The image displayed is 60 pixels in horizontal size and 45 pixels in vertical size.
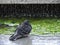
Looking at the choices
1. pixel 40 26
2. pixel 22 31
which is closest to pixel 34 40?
pixel 22 31

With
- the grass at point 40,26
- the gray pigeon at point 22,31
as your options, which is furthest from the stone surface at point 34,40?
the grass at point 40,26

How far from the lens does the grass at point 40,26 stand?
7.31 meters

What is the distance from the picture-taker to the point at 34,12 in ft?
33.1

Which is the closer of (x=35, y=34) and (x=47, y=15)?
(x=35, y=34)

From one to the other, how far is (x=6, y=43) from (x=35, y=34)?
1.12 meters

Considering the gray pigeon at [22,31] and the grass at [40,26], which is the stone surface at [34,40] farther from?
the grass at [40,26]

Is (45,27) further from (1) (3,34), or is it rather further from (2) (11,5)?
(2) (11,5)

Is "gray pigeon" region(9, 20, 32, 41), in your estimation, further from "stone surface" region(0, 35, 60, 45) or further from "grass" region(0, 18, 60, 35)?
"grass" region(0, 18, 60, 35)

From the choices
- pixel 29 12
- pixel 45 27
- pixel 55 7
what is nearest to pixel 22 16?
pixel 29 12

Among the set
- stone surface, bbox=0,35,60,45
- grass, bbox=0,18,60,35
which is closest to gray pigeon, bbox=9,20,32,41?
stone surface, bbox=0,35,60,45

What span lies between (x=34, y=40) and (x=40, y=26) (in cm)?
Result: 167

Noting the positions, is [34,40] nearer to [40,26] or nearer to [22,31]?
[22,31]

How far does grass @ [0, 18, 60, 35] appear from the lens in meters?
7.31

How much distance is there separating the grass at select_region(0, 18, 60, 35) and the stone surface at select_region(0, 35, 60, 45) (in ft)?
1.59
